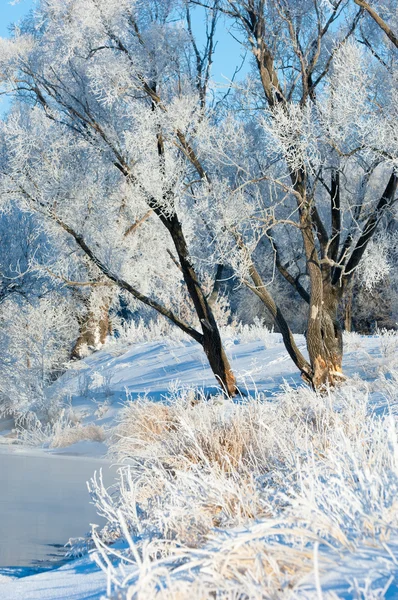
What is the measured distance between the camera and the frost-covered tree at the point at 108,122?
1056 cm

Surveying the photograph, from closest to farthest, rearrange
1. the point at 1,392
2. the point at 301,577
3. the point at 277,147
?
the point at 301,577, the point at 277,147, the point at 1,392

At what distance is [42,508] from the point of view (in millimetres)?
5859

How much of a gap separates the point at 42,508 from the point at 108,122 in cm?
694

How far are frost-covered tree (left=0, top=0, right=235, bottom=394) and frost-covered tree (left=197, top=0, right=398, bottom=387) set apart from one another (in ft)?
2.55

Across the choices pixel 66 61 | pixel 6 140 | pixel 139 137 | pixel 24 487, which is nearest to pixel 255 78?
pixel 139 137

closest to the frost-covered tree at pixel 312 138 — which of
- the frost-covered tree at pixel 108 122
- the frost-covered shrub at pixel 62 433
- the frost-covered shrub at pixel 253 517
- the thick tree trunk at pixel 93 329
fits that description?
the frost-covered tree at pixel 108 122

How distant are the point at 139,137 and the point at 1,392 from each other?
7226 millimetres

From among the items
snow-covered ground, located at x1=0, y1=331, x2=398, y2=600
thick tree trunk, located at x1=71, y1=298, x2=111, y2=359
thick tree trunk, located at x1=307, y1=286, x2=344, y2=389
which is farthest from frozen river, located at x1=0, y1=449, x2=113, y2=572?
thick tree trunk, located at x1=71, y1=298, x2=111, y2=359

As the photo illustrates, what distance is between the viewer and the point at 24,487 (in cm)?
695

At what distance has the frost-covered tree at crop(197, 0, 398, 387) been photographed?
30.2 ft

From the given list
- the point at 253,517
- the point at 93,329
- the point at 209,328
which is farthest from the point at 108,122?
the point at 93,329

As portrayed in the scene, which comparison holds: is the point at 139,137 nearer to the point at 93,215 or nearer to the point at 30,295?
the point at 93,215

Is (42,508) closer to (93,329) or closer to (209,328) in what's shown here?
(209,328)

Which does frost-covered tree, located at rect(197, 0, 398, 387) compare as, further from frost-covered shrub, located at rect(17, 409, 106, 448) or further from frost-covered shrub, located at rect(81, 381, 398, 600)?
frost-covered shrub, located at rect(81, 381, 398, 600)
